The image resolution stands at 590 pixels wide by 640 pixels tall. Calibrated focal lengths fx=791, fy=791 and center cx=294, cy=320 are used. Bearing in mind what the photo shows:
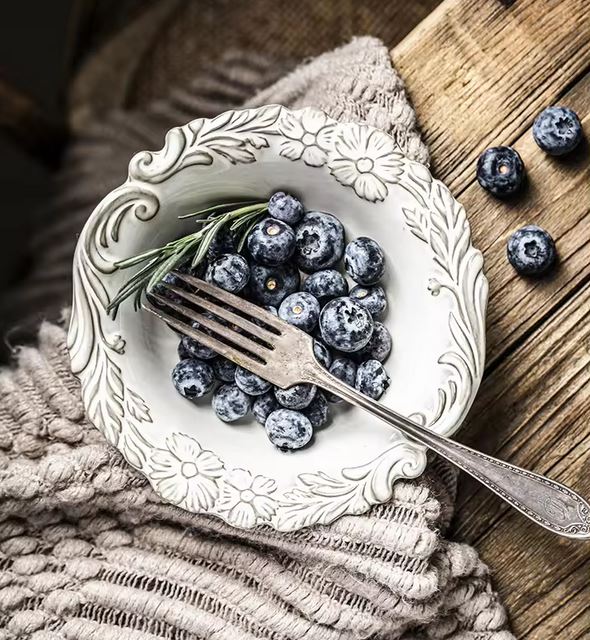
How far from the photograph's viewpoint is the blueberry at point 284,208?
0.89m

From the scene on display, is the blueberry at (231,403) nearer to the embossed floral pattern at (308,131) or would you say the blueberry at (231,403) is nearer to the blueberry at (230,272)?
the blueberry at (230,272)

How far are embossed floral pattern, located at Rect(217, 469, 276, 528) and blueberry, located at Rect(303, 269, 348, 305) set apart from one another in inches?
8.5

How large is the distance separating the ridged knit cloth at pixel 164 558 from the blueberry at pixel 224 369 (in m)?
0.16

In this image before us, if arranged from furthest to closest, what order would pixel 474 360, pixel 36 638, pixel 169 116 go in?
pixel 169 116 < pixel 36 638 < pixel 474 360

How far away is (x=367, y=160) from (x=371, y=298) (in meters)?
0.15

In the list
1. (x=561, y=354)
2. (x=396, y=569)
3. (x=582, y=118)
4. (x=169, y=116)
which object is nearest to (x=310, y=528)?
(x=396, y=569)

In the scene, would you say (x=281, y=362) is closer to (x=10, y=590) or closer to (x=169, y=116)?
(x=10, y=590)

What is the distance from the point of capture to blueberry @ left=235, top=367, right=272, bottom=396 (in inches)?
35.0

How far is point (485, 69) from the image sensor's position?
0.95 m

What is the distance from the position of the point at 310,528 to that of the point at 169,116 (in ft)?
2.61

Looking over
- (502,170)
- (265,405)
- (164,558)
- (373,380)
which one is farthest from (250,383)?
(502,170)

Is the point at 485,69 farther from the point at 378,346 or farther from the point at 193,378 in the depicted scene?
the point at 193,378

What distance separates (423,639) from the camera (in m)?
0.97

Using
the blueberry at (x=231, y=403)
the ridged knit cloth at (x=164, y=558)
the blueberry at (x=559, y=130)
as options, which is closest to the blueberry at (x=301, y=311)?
the blueberry at (x=231, y=403)
